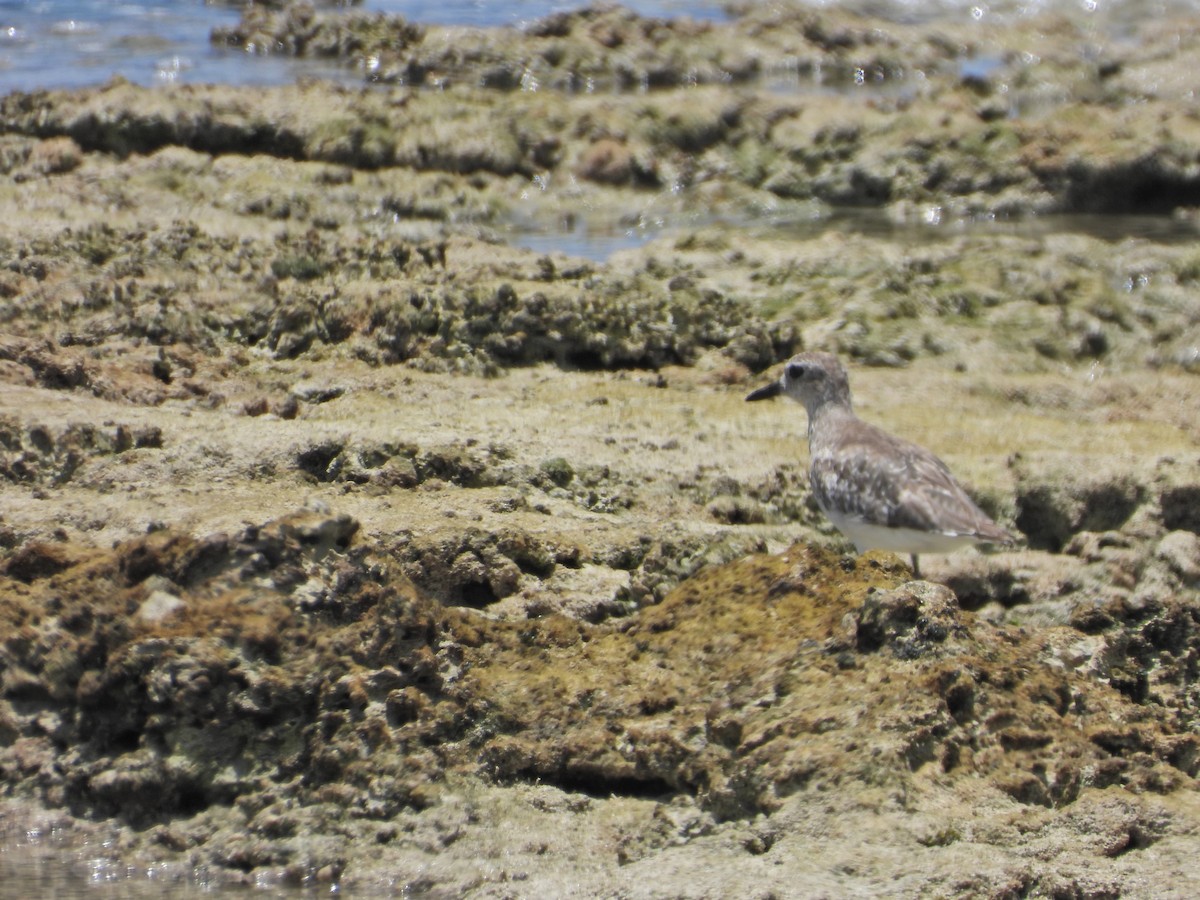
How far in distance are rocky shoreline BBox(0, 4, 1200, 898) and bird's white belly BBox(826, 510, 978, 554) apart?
24 centimetres

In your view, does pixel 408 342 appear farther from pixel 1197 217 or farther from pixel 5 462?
pixel 1197 217

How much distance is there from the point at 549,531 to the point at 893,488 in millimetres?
1454

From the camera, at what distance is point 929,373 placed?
9789 millimetres

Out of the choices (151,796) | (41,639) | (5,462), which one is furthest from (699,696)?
(5,462)

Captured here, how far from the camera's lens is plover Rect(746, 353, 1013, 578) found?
275 inches

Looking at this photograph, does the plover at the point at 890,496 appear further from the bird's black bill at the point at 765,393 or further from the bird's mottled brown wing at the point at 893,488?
the bird's black bill at the point at 765,393

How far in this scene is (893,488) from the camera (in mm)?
7168

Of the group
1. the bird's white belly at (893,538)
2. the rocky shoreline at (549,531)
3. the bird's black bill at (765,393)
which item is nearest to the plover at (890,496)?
the bird's white belly at (893,538)

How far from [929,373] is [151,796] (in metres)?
5.72

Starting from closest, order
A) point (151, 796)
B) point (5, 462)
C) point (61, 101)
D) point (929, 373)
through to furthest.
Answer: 1. point (151, 796)
2. point (5, 462)
3. point (929, 373)
4. point (61, 101)

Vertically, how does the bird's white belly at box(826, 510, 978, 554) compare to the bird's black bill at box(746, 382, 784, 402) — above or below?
below

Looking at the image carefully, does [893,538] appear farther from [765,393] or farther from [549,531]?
[765,393]

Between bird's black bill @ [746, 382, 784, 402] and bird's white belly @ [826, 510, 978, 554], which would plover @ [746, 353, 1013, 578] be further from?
bird's black bill @ [746, 382, 784, 402]

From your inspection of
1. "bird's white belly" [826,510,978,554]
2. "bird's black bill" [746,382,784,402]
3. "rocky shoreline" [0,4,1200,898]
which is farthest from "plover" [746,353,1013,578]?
"bird's black bill" [746,382,784,402]
